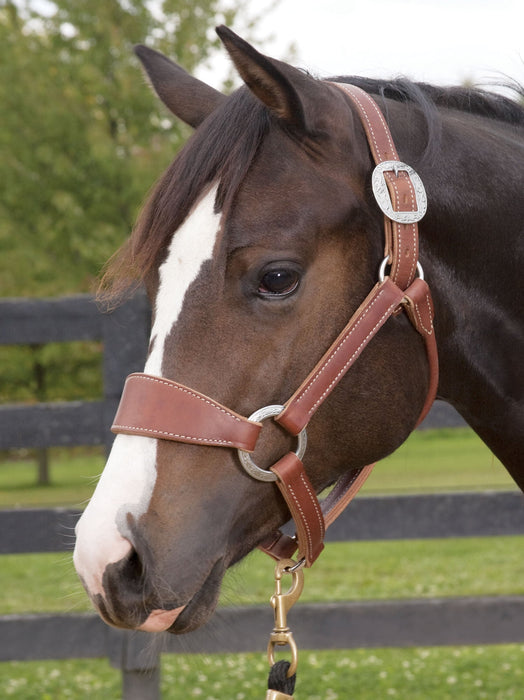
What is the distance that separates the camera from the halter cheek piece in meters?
1.49

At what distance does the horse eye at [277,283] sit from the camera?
1.56 metres

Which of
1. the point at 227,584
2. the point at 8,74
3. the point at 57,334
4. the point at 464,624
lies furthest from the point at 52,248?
the point at 227,584

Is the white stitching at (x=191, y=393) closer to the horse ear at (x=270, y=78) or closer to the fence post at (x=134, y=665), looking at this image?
Result: the horse ear at (x=270, y=78)

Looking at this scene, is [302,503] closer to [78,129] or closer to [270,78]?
[270,78]

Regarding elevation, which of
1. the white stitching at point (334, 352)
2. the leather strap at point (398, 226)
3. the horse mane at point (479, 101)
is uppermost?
the horse mane at point (479, 101)

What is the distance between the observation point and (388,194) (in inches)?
64.0

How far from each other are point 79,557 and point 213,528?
255mm

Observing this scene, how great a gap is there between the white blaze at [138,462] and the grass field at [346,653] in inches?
15.9

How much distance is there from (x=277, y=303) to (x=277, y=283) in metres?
0.04

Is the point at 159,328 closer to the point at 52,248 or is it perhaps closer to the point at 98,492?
the point at 98,492

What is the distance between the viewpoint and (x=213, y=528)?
1515 millimetres

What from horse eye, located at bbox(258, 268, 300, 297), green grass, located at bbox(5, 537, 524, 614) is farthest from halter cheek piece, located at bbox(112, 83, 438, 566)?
green grass, located at bbox(5, 537, 524, 614)

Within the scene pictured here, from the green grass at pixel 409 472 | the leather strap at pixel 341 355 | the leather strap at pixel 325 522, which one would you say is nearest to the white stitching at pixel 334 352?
the leather strap at pixel 341 355

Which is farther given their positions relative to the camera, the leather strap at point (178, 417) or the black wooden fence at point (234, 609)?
the black wooden fence at point (234, 609)
